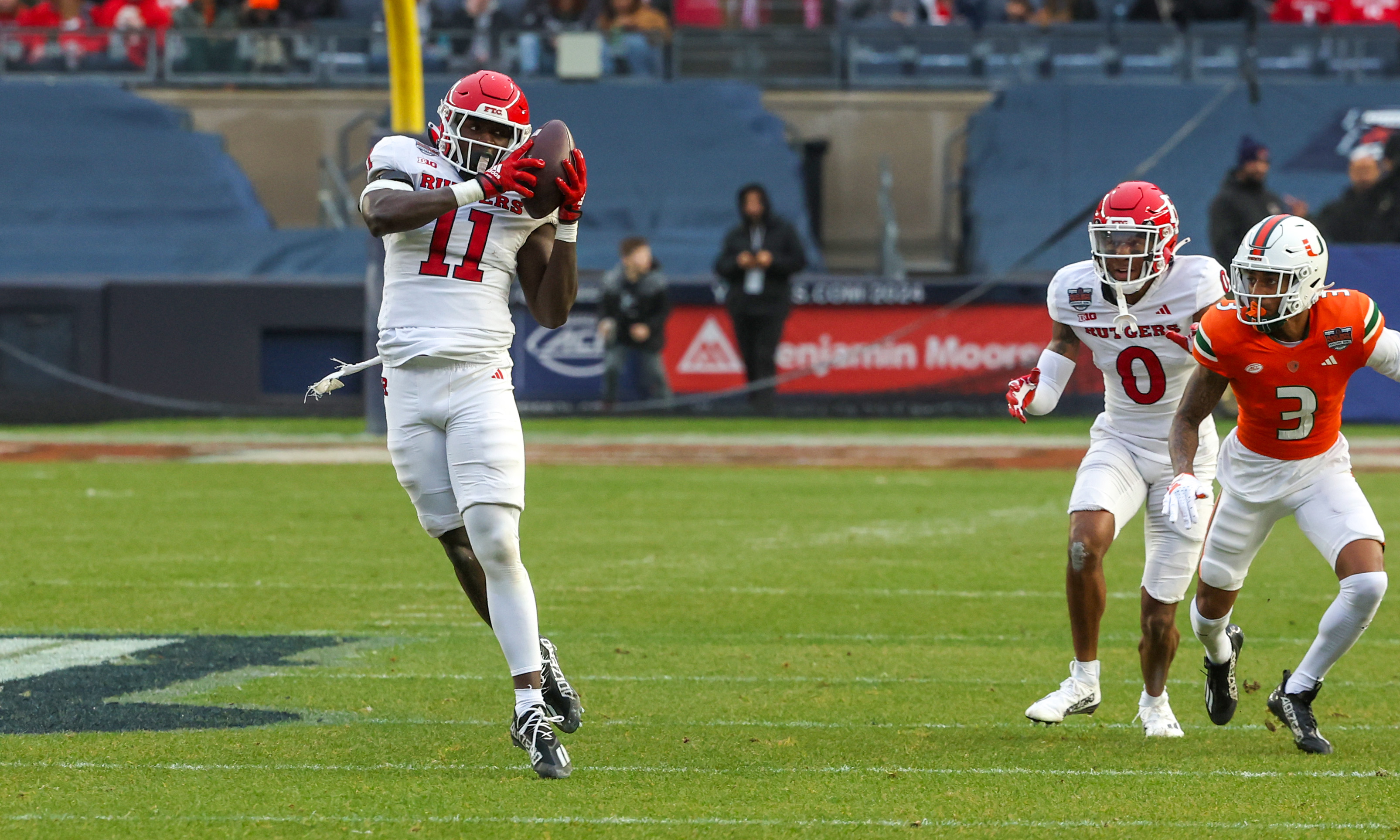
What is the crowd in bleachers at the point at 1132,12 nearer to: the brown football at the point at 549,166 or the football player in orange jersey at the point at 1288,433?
the football player in orange jersey at the point at 1288,433

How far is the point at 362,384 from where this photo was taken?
60.7 ft

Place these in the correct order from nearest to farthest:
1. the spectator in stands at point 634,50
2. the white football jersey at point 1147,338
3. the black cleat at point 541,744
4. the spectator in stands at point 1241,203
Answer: the black cleat at point 541,744
the white football jersey at point 1147,338
the spectator in stands at point 1241,203
the spectator in stands at point 634,50

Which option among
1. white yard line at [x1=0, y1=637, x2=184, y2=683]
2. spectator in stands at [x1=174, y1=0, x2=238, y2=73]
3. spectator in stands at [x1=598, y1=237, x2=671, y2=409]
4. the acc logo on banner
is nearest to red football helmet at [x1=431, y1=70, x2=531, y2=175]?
white yard line at [x1=0, y1=637, x2=184, y2=683]

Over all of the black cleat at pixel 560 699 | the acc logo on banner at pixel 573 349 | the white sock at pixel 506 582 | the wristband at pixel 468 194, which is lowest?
the acc logo on banner at pixel 573 349

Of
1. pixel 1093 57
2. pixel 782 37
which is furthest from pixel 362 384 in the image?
pixel 1093 57

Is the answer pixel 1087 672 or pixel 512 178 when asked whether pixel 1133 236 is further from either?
pixel 512 178

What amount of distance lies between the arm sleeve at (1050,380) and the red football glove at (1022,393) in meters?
0.01

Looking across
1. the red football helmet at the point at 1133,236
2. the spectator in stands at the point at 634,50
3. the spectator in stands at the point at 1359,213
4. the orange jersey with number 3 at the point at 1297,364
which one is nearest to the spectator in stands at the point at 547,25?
the spectator in stands at the point at 634,50

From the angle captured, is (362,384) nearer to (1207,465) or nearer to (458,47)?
(458,47)

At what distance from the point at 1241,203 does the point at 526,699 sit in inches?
458

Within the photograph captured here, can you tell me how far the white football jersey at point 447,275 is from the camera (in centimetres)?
541

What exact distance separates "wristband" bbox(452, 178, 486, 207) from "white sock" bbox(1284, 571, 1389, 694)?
2892mm

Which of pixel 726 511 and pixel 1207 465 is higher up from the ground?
pixel 1207 465

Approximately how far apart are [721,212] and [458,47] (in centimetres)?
373
